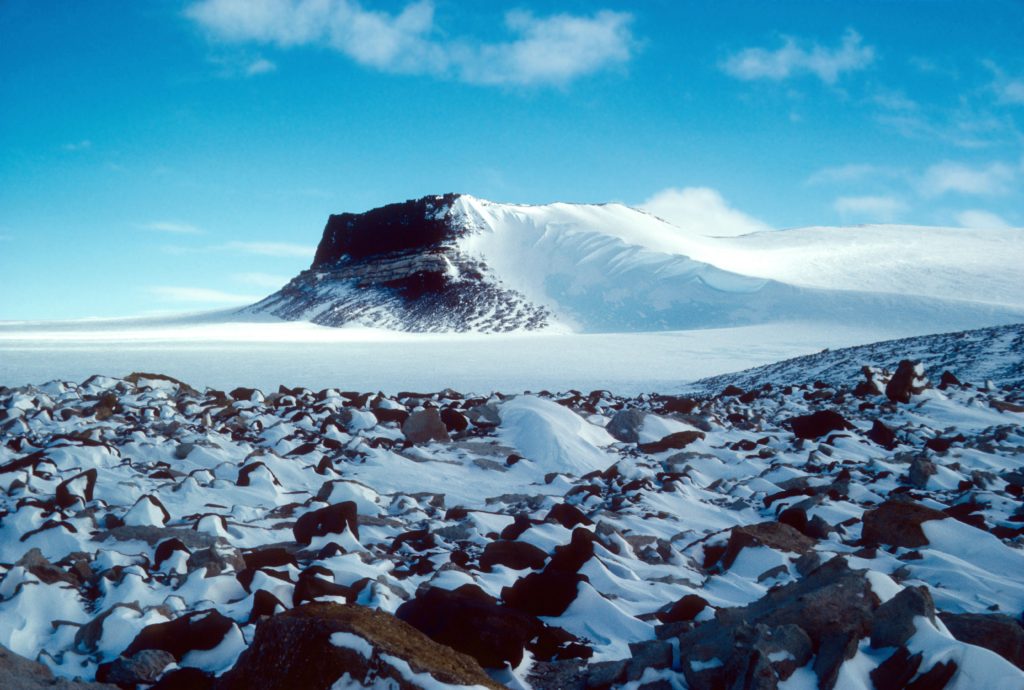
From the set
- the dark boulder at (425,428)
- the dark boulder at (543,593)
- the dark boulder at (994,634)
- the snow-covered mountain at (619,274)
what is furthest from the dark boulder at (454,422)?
the snow-covered mountain at (619,274)

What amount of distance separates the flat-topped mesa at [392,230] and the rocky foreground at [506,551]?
171 feet

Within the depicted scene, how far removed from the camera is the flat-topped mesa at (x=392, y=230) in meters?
60.2

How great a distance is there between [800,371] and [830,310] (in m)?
23.6

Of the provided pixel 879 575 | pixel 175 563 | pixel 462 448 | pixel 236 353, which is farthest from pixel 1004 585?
pixel 236 353

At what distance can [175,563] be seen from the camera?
12.5ft

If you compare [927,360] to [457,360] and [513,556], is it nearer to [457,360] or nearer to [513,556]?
[457,360]

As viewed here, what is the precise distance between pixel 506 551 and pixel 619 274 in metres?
52.1

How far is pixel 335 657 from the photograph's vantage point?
7.46 feet

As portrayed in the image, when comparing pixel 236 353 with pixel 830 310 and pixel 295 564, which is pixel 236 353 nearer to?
pixel 295 564

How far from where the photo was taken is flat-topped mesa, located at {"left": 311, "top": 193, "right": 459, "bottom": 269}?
2368 inches

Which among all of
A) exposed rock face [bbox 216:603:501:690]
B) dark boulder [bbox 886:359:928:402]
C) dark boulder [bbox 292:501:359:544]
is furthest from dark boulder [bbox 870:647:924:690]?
dark boulder [bbox 886:359:928:402]

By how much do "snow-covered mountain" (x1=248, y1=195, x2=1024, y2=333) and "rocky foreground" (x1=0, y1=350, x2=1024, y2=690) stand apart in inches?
1188

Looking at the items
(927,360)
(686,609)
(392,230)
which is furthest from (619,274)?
(686,609)

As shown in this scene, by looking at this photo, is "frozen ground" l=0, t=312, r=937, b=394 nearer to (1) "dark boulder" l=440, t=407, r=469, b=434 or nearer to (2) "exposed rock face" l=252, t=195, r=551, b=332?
(1) "dark boulder" l=440, t=407, r=469, b=434
